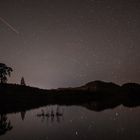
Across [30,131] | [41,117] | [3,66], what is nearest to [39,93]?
[3,66]

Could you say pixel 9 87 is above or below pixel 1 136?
above

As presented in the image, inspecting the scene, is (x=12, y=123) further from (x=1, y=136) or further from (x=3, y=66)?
(x=3, y=66)

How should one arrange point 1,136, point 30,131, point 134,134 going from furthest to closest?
point 30,131, point 1,136, point 134,134

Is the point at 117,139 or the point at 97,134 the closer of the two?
the point at 117,139

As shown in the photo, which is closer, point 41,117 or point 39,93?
point 41,117

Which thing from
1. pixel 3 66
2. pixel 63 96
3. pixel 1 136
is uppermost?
pixel 3 66

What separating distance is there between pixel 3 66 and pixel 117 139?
125 m

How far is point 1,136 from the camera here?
41500 millimetres

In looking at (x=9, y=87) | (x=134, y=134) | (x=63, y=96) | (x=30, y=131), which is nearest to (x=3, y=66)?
(x=9, y=87)

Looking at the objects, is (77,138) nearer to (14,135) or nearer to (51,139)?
(51,139)

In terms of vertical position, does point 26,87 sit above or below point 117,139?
above

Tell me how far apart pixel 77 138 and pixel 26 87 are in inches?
4781

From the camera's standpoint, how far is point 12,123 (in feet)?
181

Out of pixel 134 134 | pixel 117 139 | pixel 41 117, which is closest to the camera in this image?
pixel 117 139
